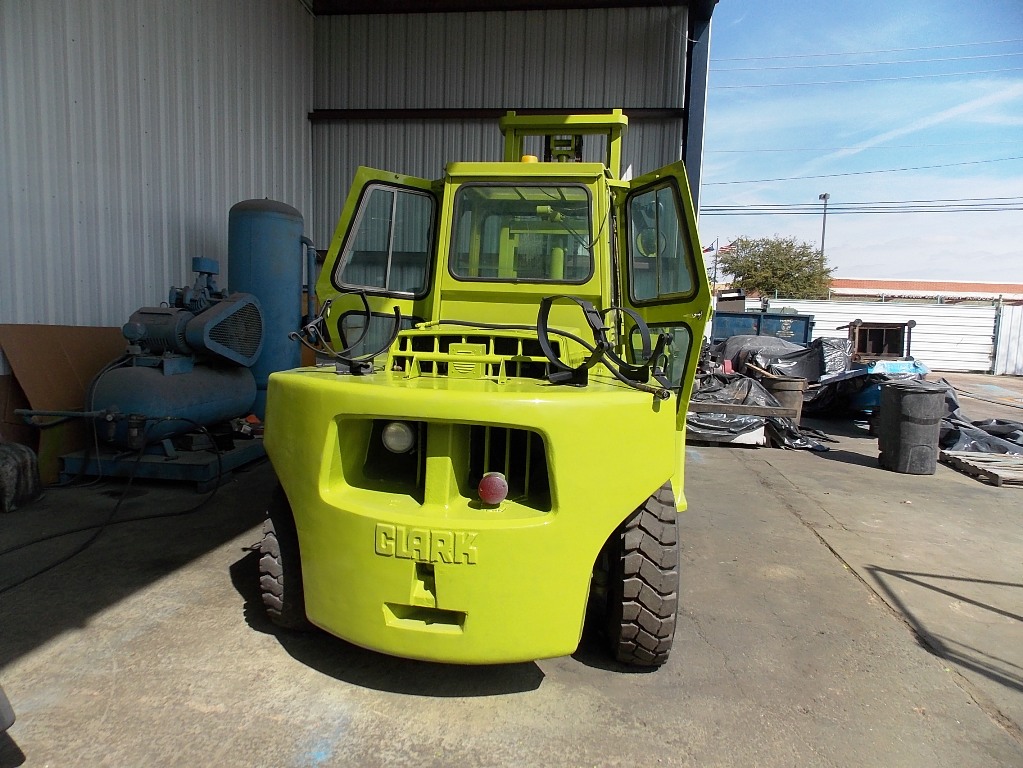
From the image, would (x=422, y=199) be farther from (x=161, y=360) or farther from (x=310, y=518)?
(x=161, y=360)

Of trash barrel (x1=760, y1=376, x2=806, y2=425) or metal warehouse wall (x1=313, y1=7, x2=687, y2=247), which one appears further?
metal warehouse wall (x1=313, y1=7, x2=687, y2=247)

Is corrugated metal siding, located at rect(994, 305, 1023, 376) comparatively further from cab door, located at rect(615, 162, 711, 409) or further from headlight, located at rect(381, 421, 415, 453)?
headlight, located at rect(381, 421, 415, 453)

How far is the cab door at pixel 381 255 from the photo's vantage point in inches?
150

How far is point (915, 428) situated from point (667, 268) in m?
5.32

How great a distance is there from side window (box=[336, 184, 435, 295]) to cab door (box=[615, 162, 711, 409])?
1.22 metres

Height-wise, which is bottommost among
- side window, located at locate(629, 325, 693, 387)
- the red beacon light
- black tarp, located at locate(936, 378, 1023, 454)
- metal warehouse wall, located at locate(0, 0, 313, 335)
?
black tarp, located at locate(936, 378, 1023, 454)

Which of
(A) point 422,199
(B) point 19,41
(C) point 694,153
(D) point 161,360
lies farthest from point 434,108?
(A) point 422,199

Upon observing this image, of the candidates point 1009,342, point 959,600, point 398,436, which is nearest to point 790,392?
point 959,600

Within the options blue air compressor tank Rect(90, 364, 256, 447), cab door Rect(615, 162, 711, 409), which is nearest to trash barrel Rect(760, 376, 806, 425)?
cab door Rect(615, 162, 711, 409)

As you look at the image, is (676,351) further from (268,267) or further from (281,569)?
(268,267)

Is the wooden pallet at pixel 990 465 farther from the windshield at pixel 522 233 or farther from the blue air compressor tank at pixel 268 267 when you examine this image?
the blue air compressor tank at pixel 268 267

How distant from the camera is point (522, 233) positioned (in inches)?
152

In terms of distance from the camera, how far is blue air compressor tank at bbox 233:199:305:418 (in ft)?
24.5

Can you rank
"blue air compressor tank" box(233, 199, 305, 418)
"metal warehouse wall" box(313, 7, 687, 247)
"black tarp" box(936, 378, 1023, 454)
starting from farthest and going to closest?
"metal warehouse wall" box(313, 7, 687, 247), "black tarp" box(936, 378, 1023, 454), "blue air compressor tank" box(233, 199, 305, 418)
